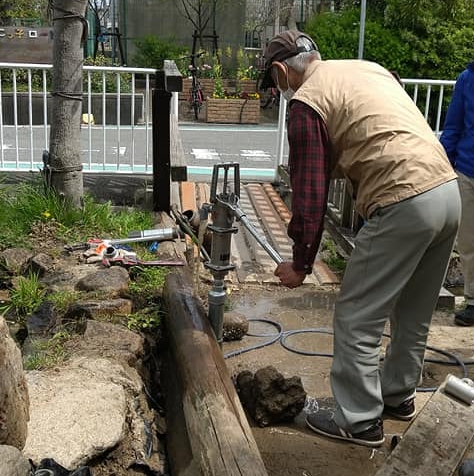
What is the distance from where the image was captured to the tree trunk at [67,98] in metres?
4.85

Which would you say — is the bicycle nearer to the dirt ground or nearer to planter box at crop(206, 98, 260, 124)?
planter box at crop(206, 98, 260, 124)

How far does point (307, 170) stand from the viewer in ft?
9.05

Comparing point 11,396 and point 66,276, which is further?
point 66,276

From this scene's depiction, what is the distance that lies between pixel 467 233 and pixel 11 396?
10.5 ft

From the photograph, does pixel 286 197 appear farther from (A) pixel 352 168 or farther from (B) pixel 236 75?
(B) pixel 236 75

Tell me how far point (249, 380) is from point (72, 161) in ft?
7.89

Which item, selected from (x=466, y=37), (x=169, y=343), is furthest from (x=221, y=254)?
(x=466, y=37)

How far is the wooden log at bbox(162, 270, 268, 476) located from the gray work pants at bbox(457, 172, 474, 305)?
1.86 meters

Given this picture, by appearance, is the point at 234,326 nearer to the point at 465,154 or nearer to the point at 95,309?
the point at 95,309

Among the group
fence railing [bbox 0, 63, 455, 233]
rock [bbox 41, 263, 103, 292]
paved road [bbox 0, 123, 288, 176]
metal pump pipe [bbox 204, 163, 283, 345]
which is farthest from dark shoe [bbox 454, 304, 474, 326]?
paved road [bbox 0, 123, 288, 176]

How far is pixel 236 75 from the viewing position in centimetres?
1697

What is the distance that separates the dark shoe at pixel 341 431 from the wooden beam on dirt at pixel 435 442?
915 millimetres

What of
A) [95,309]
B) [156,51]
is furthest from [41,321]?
[156,51]

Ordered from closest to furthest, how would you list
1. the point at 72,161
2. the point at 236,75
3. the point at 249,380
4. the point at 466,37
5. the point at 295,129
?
the point at 295,129
the point at 249,380
the point at 72,161
the point at 466,37
the point at 236,75
